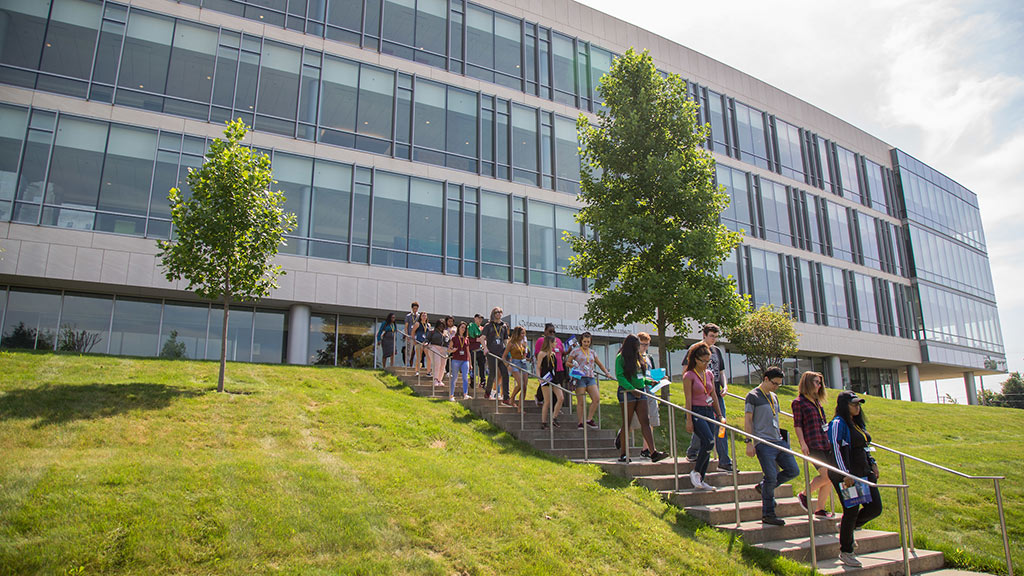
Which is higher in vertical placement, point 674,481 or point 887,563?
point 674,481

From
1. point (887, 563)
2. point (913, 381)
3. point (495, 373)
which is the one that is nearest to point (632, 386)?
point (887, 563)

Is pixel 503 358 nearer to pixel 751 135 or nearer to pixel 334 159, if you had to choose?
pixel 334 159

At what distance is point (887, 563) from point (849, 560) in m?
0.51

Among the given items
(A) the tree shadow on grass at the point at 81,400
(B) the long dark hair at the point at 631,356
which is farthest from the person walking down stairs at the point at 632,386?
(A) the tree shadow on grass at the point at 81,400

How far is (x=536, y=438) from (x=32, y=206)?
49.4ft

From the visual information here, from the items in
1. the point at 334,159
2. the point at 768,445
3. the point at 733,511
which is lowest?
the point at 733,511

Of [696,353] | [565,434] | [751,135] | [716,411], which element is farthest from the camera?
[751,135]

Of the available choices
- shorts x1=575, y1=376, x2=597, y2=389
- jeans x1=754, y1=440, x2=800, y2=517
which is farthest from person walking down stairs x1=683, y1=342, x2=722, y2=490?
shorts x1=575, y1=376, x2=597, y2=389

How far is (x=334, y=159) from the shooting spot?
19953 mm

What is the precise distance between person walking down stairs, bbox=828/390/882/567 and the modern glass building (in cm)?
1480

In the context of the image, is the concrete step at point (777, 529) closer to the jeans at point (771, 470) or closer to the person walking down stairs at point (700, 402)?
the jeans at point (771, 470)

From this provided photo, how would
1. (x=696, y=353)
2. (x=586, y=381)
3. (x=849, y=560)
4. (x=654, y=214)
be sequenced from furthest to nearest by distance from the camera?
(x=654, y=214)
(x=586, y=381)
(x=696, y=353)
(x=849, y=560)

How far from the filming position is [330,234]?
19.4 meters

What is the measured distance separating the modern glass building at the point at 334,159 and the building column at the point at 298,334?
65mm
